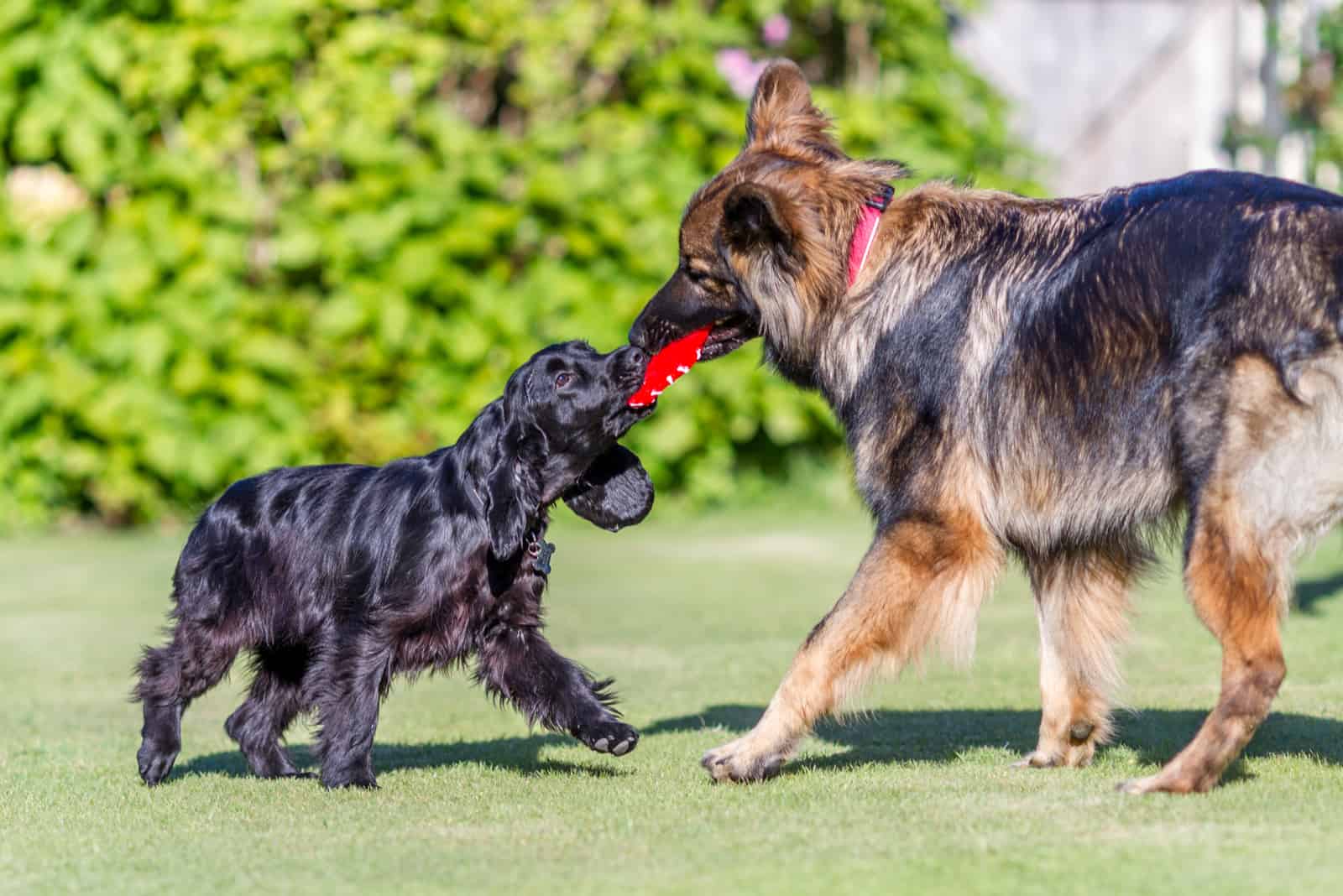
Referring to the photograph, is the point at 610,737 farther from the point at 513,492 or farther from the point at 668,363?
the point at 668,363

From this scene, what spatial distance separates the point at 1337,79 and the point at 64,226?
10.0m

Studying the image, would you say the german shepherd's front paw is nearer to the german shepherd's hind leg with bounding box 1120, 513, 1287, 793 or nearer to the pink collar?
the german shepherd's hind leg with bounding box 1120, 513, 1287, 793

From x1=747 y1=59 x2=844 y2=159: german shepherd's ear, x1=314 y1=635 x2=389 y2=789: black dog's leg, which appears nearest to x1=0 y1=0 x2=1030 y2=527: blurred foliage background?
x1=747 y1=59 x2=844 y2=159: german shepherd's ear

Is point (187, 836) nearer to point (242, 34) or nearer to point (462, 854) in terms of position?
point (462, 854)

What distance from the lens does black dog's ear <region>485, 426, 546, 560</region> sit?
A: 4957 millimetres

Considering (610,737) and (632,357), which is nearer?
(610,737)

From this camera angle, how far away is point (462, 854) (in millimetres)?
3861

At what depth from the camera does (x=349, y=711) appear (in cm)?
491

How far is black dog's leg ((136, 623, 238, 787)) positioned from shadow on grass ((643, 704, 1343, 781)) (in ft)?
4.68

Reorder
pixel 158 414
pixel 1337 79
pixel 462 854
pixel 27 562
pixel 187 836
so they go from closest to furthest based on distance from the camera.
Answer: pixel 462 854 → pixel 187 836 → pixel 27 562 → pixel 158 414 → pixel 1337 79

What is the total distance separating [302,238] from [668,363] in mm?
7441

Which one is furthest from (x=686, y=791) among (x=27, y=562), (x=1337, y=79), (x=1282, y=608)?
(x=1337, y=79)

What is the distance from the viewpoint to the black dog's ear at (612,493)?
5566 mm

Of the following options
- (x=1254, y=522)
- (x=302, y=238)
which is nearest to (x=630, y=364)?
(x=1254, y=522)
